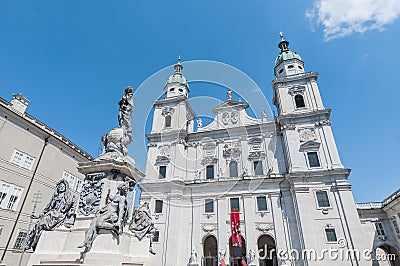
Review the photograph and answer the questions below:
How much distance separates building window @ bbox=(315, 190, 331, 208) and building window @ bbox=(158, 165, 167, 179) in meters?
17.4

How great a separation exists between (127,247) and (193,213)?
19685 millimetres

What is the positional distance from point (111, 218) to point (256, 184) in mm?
20981

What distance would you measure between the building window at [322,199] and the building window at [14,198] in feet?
91.3

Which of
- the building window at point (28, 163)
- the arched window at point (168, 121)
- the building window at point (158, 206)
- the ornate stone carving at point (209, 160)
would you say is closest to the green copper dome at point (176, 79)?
the arched window at point (168, 121)

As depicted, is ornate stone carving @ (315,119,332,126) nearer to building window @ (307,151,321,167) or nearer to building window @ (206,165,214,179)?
building window @ (307,151,321,167)

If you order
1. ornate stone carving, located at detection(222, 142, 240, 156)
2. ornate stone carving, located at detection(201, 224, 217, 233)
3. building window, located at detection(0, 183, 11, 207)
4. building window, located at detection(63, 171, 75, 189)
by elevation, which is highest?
ornate stone carving, located at detection(222, 142, 240, 156)

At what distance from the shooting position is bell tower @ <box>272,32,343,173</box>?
24266 millimetres

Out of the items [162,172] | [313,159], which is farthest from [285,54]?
[162,172]

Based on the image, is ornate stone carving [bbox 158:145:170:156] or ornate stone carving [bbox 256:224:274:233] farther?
ornate stone carving [bbox 158:145:170:156]

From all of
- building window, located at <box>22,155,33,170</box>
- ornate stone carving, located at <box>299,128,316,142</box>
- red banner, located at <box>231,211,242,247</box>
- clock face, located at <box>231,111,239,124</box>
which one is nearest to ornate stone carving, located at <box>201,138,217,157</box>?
clock face, located at <box>231,111,239,124</box>

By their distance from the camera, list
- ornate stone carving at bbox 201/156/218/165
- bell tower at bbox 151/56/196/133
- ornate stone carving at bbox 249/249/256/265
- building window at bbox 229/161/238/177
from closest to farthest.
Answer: ornate stone carving at bbox 249/249/256/265 → building window at bbox 229/161/238/177 → ornate stone carving at bbox 201/156/218/165 → bell tower at bbox 151/56/196/133

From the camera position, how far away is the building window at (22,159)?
62.3 ft

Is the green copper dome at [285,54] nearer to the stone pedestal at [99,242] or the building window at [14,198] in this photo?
the stone pedestal at [99,242]

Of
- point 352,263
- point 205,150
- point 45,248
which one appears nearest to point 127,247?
point 45,248
